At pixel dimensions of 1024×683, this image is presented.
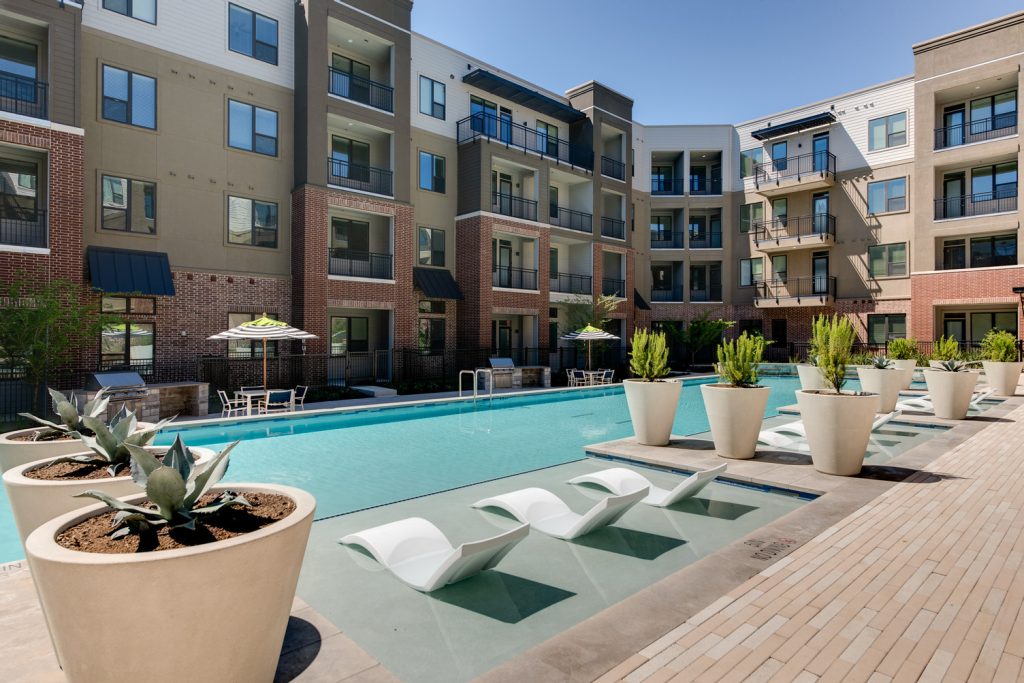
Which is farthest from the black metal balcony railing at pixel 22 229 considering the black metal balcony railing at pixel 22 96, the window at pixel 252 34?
the window at pixel 252 34

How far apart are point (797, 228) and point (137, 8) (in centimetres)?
3195

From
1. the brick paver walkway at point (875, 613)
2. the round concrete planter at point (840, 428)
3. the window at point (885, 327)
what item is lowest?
the brick paver walkway at point (875, 613)

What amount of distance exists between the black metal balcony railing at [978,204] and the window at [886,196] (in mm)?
1786

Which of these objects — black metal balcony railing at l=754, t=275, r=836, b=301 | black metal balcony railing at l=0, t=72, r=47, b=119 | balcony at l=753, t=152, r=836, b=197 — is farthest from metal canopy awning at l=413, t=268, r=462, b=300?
balcony at l=753, t=152, r=836, b=197

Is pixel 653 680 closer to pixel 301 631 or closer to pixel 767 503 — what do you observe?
pixel 301 631

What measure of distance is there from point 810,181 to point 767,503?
3072 cm

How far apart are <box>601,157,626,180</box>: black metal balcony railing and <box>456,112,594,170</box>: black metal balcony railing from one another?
133 centimetres

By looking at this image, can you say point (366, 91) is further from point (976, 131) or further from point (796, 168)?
point (976, 131)

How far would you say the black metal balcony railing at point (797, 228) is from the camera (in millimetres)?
31786

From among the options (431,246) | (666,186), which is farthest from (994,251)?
(431,246)

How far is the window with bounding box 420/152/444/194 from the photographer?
→ 23.2m

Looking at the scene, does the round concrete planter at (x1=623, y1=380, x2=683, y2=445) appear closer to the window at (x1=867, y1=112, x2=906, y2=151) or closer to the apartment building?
the apartment building

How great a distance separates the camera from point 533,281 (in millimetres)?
25859

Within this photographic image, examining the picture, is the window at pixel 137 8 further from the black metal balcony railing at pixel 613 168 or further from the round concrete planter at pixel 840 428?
the round concrete planter at pixel 840 428
